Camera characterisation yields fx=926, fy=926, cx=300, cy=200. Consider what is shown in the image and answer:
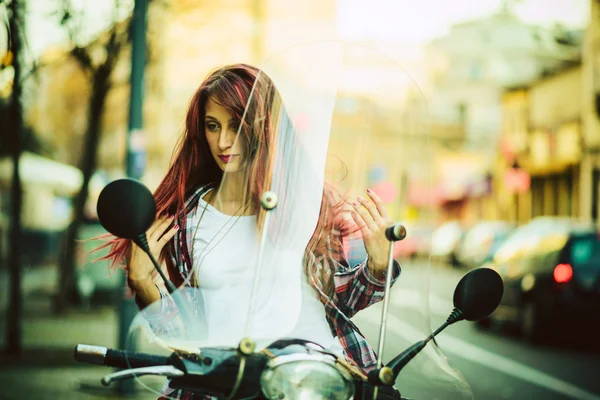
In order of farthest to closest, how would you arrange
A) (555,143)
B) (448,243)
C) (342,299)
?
(555,143)
(448,243)
(342,299)

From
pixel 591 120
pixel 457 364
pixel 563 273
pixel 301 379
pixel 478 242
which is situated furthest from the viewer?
pixel 591 120

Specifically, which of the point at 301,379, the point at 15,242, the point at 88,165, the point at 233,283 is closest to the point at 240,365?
the point at 301,379

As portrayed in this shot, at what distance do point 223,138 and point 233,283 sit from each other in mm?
439

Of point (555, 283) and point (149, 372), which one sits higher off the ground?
point (149, 372)

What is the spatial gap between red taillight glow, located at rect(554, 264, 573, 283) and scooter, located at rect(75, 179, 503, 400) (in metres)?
10.5

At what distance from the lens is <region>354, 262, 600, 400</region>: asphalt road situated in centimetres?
229

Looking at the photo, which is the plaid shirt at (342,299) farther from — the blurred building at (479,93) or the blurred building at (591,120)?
the blurred building at (479,93)

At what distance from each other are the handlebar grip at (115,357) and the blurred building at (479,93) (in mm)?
36311

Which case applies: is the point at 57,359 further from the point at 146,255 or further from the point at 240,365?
the point at 240,365

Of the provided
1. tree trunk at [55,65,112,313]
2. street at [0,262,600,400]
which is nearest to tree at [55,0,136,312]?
tree trunk at [55,65,112,313]

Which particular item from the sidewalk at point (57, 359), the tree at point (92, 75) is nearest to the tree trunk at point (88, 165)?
the tree at point (92, 75)

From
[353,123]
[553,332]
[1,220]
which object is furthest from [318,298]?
[1,220]

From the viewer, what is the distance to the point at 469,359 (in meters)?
10.9

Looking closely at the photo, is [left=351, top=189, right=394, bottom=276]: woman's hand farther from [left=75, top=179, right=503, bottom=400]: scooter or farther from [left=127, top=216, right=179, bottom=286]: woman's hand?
[left=127, top=216, right=179, bottom=286]: woman's hand
